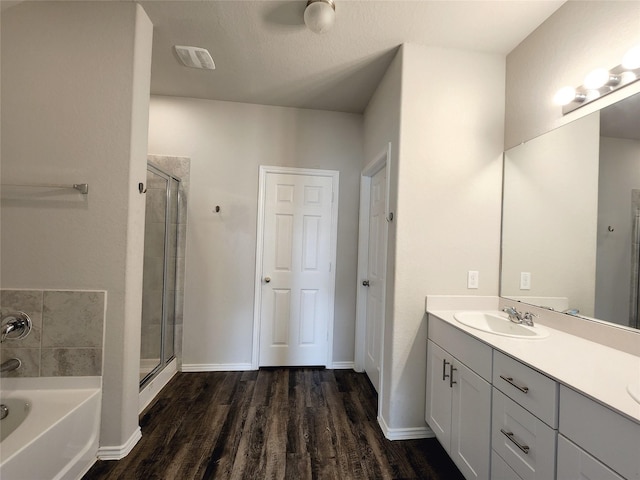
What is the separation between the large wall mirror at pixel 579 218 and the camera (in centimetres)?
118

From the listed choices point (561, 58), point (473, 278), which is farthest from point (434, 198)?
point (561, 58)

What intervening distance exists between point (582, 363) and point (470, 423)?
58 centimetres

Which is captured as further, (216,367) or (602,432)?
(216,367)

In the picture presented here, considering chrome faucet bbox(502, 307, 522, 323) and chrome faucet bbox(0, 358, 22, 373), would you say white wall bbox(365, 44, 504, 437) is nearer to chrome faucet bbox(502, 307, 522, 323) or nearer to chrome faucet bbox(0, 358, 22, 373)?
chrome faucet bbox(502, 307, 522, 323)

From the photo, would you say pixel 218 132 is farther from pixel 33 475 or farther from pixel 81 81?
pixel 33 475

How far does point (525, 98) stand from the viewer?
1.67 m

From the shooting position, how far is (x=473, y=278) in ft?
5.79

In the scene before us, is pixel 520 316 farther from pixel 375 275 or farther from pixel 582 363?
pixel 375 275

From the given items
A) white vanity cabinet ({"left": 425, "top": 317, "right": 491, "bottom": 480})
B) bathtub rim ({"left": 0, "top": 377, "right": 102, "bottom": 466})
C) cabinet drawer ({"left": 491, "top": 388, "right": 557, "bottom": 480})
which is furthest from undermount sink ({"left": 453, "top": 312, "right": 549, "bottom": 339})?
bathtub rim ({"left": 0, "top": 377, "right": 102, "bottom": 466})

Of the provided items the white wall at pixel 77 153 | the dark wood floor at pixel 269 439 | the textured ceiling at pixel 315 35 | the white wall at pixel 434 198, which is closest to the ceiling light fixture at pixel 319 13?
the textured ceiling at pixel 315 35

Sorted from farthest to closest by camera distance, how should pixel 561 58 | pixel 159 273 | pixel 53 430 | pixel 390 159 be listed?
pixel 159 273
pixel 390 159
pixel 561 58
pixel 53 430

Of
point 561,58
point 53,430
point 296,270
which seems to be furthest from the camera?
point 296,270

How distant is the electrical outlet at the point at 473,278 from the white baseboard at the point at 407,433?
982mm

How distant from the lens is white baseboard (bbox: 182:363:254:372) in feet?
8.25
